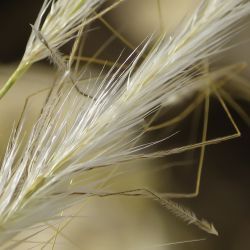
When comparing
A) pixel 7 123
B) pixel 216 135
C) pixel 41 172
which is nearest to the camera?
pixel 41 172

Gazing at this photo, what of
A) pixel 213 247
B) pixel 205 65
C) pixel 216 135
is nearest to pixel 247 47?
pixel 216 135

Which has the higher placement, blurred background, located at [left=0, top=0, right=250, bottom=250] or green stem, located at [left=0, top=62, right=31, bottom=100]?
blurred background, located at [left=0, top=0, right=250, bottom=250]

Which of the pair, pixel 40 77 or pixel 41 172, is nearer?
pixel 41 172

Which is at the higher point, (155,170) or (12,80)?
(155,170)

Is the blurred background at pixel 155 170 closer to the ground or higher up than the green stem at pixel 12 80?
higher up

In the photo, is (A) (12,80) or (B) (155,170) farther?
(B) (155,170)

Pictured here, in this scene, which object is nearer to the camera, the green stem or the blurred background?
the green stem

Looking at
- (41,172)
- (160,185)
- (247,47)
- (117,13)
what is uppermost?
(117,13)

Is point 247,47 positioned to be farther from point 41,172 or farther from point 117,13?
point 41,172
